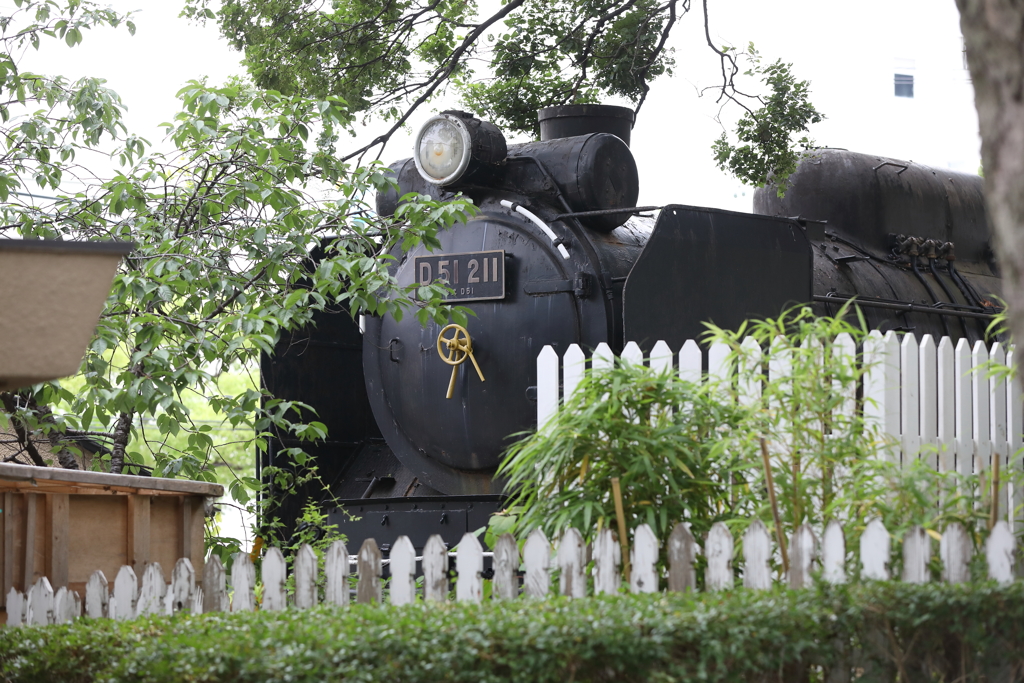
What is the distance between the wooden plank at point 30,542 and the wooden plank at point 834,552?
2744mm

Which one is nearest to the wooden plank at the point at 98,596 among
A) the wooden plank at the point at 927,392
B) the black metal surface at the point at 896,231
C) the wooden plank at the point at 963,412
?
the wooden plank at the point at 927,392

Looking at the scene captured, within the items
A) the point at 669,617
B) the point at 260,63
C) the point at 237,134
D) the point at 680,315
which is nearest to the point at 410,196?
the point at 237,134

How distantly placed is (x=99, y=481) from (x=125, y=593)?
0.54 m

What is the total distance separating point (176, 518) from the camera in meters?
4.66

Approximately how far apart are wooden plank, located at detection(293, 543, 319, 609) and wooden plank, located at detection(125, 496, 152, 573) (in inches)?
41.3

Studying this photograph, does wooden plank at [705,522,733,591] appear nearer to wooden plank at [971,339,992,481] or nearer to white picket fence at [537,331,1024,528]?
white picket fence at [537,331,1024,528]

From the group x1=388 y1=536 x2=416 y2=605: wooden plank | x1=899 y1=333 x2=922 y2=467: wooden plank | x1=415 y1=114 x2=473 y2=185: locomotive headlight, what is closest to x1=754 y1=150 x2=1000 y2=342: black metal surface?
x1=899 y1=333 x2=922 y2=467: wooden plank

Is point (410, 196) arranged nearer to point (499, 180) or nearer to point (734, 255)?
Result: point (499, 180)

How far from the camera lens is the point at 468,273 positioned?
6.29 metres

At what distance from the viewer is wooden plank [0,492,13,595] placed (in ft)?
13.7

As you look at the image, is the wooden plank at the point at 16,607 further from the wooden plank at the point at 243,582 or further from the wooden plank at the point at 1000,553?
the wooden plank at the point at 1000,553

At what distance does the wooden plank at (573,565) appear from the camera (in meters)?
3.50

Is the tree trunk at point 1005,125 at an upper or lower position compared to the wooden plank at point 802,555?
upper

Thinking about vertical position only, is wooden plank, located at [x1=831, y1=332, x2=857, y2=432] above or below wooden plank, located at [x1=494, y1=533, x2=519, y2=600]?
above
